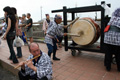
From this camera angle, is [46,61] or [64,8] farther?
[64,8]

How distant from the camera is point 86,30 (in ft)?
11.2

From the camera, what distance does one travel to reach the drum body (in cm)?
331

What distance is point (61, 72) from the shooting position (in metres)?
2.89

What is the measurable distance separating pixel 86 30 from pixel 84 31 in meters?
0.07

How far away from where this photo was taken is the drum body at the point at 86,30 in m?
3.31

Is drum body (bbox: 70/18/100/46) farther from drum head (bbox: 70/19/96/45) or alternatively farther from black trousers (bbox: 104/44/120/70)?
black trousers (bbox: 104/44/120/70)

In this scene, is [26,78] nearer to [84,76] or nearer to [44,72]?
[44,72]

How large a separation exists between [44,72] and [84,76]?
3.78 feet

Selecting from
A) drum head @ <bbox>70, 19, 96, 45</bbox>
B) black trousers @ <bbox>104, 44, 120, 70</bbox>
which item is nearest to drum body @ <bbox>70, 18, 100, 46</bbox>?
drum head @ <bbox>70, 19, 96, 45</bbox>

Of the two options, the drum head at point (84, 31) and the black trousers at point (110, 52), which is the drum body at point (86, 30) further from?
the black trousers at point (110, 52)

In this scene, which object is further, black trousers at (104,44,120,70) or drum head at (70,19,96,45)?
drum head at (70,19,96,45)

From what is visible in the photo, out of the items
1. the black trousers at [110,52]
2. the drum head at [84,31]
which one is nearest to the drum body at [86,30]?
the drum head at [84,31]

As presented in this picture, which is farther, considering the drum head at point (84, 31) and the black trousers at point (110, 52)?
the drum head at point (84, 31)

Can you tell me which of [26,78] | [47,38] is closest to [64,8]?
[47,38]
